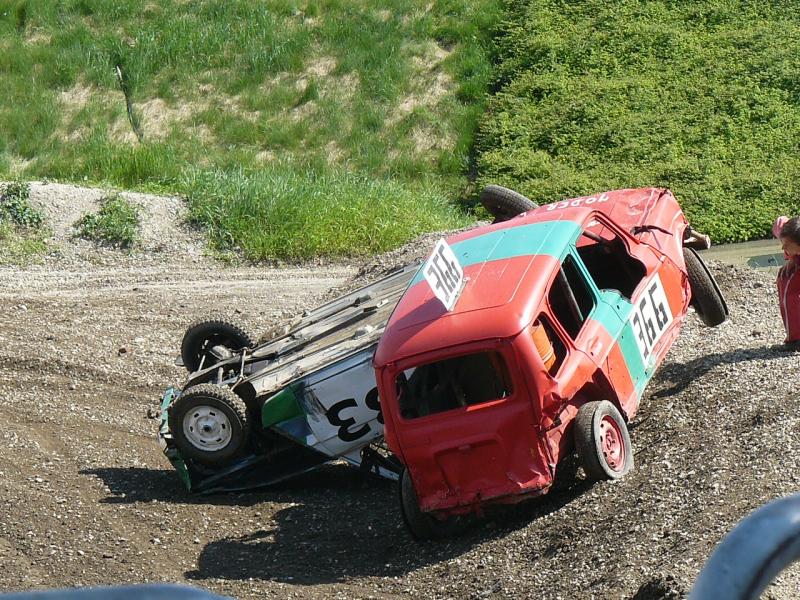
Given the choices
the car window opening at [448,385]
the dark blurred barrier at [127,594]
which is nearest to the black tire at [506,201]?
the car window opening at [448,385]

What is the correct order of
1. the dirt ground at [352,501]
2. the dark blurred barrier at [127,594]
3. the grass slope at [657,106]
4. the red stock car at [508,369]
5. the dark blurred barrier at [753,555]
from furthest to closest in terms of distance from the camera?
the grass slope at [657,106] < the red stock car at [508,369] < the dirt ground at [352,501] < the dark blurred barrier at [753,555] < the dark blurred barrier at [127,594]

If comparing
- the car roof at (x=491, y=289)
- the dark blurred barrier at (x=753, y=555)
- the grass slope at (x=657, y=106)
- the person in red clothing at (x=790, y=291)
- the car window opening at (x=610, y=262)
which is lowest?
the grass slope at (x=657, y=106)

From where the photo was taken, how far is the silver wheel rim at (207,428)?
28.7 feet

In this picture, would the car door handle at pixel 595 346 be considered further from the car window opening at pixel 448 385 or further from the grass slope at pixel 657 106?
the grass slope at pixel 657 106

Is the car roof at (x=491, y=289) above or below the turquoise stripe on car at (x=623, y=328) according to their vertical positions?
above

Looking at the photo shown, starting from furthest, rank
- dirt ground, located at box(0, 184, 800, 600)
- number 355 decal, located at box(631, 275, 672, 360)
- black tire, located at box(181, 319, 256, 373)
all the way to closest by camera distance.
A: black tire, located at box(181, 319, 256, 373) → number 355 decal, located at box(631, 275, 672, 360) → dirt ground, located at box(0, 184, 800, 600)

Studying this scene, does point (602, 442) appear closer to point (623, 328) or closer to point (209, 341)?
point (623, 328)

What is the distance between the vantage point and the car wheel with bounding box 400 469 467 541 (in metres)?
7.59

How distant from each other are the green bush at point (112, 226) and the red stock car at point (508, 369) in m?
9.02

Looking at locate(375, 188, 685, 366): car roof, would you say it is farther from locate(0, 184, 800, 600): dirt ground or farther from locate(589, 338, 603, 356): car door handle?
locate(0, 184, 800, 600): dirt ground

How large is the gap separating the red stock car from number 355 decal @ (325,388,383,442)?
88cm

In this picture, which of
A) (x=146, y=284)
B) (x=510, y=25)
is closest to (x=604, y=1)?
(x=510, y=25)

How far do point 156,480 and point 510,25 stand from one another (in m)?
16.3

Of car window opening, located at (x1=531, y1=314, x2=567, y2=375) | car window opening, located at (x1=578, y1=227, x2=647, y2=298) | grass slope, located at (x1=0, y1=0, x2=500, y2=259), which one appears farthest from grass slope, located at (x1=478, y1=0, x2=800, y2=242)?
car window opening, located at (x1=531, y1=314, x2=567, y2=375)
